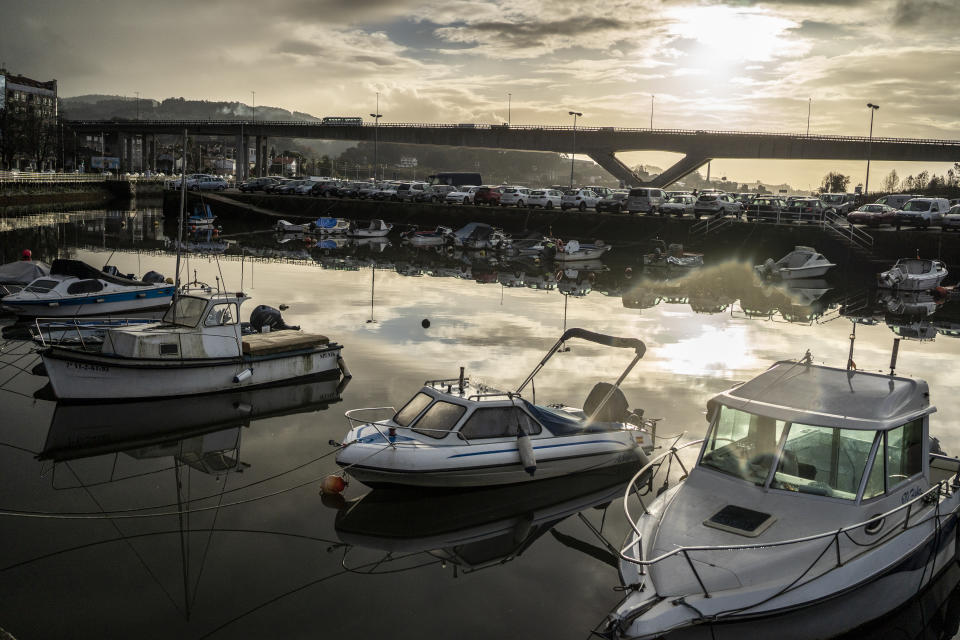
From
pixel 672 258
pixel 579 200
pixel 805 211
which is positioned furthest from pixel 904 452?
pixel 579 200

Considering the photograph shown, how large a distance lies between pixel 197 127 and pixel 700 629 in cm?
15359

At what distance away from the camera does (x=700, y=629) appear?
891 cm

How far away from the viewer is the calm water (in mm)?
10320

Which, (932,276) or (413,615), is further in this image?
(932,276)

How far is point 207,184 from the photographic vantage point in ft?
309

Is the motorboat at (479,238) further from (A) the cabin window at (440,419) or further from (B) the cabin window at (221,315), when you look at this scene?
(A) the cabin window at (440,419)

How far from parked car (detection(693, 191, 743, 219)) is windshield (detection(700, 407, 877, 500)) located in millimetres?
54521

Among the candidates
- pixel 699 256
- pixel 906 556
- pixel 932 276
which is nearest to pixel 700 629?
pixel 906 556

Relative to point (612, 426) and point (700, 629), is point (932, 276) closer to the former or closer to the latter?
point (612, 426)

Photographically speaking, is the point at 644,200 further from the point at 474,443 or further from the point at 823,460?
the point at 823,460

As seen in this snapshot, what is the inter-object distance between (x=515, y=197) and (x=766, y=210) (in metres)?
22.1

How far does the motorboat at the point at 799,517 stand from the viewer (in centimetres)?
898

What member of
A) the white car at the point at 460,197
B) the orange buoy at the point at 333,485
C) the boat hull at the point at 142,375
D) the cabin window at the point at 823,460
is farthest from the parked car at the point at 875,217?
the orange buoy at the point at 333,485

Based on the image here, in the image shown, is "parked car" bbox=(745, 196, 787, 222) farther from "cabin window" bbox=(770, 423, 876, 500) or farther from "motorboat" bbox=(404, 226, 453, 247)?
"cabin window" bbox=(770, 423, 876, 500)
